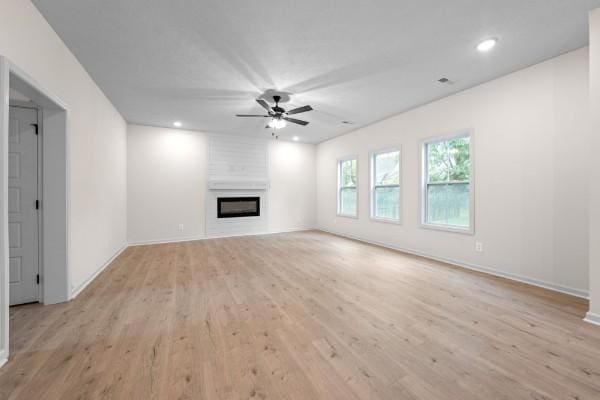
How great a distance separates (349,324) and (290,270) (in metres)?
1.71

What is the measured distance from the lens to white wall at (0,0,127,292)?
6.48 feet

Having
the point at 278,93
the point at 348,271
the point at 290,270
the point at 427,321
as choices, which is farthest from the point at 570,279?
the point at 278,93

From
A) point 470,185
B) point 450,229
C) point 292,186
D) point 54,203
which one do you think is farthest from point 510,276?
point 54,203

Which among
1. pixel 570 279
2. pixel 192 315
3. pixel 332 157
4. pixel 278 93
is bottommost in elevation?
pixel 192 315

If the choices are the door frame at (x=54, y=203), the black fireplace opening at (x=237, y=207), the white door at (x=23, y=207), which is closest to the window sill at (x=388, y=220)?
the black fireplace opening at (x=237, y=207)

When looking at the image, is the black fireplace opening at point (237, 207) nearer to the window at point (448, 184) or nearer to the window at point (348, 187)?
the window at point (348, 187)

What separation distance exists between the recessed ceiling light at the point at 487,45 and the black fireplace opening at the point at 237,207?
572 cm

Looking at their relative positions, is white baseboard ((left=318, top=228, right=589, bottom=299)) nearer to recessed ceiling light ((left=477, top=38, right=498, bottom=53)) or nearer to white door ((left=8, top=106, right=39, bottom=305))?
recessed ceiling light ((left=477, top=38, right=498, bottom=53))

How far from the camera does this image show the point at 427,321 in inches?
88.7

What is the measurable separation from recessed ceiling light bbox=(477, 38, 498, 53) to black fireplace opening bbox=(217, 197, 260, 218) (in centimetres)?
572

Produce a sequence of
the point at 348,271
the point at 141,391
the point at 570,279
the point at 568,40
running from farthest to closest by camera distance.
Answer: the point at 348,271 → the point at 570,279 → the point at 568,40 → the point at 141,391

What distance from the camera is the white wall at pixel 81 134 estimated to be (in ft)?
6.48

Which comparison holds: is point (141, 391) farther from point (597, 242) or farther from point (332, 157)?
point (332, 157)

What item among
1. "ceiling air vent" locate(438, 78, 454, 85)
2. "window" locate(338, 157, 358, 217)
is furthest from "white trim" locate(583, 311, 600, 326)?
"window" locate(338, 157, 358, 217)
